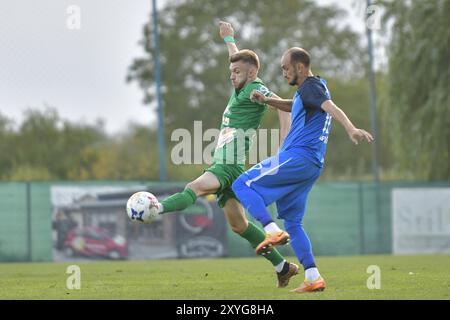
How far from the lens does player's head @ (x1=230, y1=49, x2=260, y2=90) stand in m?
8.93

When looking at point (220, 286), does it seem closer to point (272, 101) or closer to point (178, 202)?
point (178, 202)

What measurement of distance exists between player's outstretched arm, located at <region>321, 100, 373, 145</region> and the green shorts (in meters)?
1.32

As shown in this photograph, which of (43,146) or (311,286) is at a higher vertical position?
(43,146)

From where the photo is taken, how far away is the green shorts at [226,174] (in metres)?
8.64

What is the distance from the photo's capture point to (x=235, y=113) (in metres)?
8.95

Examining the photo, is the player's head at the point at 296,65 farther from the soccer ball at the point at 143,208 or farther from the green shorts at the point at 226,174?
the soccer ball at the point at 143,208

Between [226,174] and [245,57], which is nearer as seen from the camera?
[226,174]

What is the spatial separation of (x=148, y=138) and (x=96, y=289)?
36.5 metres

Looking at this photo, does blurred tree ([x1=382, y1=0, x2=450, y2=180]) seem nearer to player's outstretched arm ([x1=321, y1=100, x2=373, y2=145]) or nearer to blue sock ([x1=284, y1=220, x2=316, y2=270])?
blue sock ([x1=284, y1=220, x2=316, y2=270])

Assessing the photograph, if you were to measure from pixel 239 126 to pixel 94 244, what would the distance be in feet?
33.3

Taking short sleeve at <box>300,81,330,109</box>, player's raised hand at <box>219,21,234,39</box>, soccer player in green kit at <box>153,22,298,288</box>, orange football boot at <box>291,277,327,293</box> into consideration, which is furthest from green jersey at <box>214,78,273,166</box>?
orange football boot at <box>291,277,327,293</box>

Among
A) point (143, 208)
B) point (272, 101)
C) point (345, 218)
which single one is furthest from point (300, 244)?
point (345, 218)

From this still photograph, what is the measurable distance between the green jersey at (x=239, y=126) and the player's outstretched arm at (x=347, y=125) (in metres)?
1.19

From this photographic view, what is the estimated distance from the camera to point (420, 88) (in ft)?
78.0
